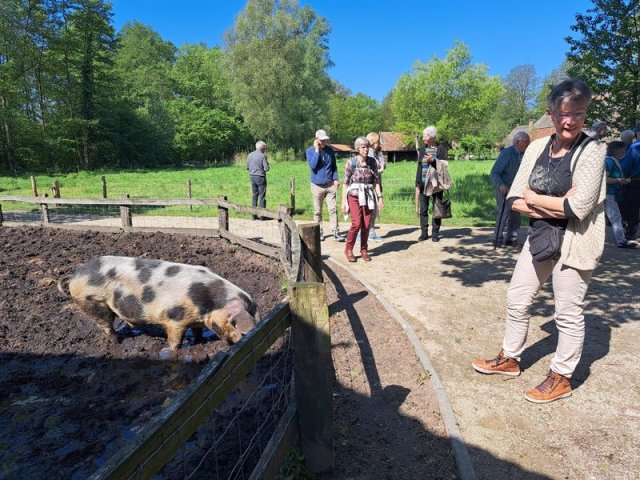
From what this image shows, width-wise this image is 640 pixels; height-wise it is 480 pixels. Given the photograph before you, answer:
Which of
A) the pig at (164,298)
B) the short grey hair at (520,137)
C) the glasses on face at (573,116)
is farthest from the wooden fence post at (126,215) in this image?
the glasses on face at (573,116)

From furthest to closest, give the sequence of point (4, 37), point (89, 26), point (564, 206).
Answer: point (89, 26) → point (4, 37) → point (564, 206)

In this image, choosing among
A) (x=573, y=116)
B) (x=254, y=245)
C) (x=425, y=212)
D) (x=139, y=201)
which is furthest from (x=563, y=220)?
(x=139, y=201)

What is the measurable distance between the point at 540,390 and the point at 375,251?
4.81 metres

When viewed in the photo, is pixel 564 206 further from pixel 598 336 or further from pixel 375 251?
pixel 375 251

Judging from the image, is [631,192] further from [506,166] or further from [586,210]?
[586,210]

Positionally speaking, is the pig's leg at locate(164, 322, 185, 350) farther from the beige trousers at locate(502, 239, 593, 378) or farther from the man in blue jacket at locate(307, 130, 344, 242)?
the man in blue jacket at locate(307, 130, 344, 242)

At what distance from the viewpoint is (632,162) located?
24.7 feet

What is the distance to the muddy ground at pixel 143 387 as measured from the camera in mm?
2803

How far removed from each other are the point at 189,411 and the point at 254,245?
5.79m

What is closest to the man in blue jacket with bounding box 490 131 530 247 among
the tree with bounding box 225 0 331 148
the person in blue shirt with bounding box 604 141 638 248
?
the person in blue shirt with bounding box 604 141 638 248

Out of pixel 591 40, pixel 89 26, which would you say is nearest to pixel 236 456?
pixel 591 40

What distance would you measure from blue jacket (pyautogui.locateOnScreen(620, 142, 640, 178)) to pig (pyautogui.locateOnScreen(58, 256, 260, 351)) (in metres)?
7.33

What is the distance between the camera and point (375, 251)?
7.82 m

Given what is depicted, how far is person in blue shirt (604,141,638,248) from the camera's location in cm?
706
